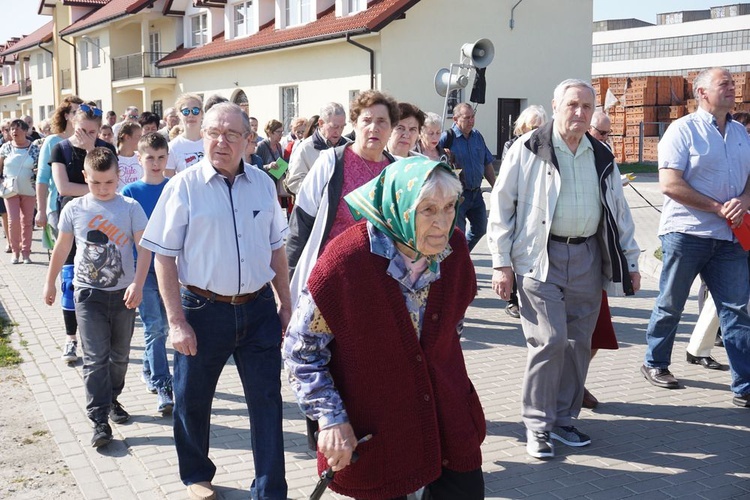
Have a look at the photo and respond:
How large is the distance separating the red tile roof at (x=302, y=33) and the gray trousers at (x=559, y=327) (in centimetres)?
2084

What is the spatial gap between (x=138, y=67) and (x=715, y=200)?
125ft

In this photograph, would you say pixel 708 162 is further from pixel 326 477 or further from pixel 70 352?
pixel 70 352

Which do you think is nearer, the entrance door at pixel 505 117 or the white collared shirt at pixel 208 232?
the white collared shirt at pixel 208 232

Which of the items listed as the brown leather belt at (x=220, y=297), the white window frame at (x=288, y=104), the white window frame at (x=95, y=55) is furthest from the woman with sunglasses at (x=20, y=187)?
the white window frame at (x=95, y=55)

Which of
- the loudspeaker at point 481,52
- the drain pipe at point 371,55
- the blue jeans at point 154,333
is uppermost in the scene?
the drain pipe at point 371,55

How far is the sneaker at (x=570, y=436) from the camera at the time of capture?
16.9 feet

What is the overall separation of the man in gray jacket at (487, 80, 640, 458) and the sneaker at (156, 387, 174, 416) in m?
2.39

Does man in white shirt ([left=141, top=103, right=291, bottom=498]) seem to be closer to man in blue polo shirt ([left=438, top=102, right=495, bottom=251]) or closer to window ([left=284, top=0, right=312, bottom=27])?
man in blue polo shirt ([left=438, top=102, right=495, bottom=251])

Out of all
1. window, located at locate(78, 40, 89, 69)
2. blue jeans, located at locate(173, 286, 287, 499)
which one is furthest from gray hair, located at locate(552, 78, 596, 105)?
window, located at locate(78, 40, 89, 69)

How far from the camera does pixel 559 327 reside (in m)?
4.91

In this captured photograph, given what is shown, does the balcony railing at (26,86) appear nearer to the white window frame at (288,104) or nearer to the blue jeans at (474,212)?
the white window frame at (288,104)

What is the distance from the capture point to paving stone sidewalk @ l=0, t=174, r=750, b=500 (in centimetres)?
459

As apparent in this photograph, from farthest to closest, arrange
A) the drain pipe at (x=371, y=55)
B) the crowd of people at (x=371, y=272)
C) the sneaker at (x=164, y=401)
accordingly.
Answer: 1. the drain pipe at (x=371, y=55)
2. the sneaker at (x=164, y=401)
3. the crowd of people at (x=371, y=272)

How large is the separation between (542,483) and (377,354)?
2.16 m
